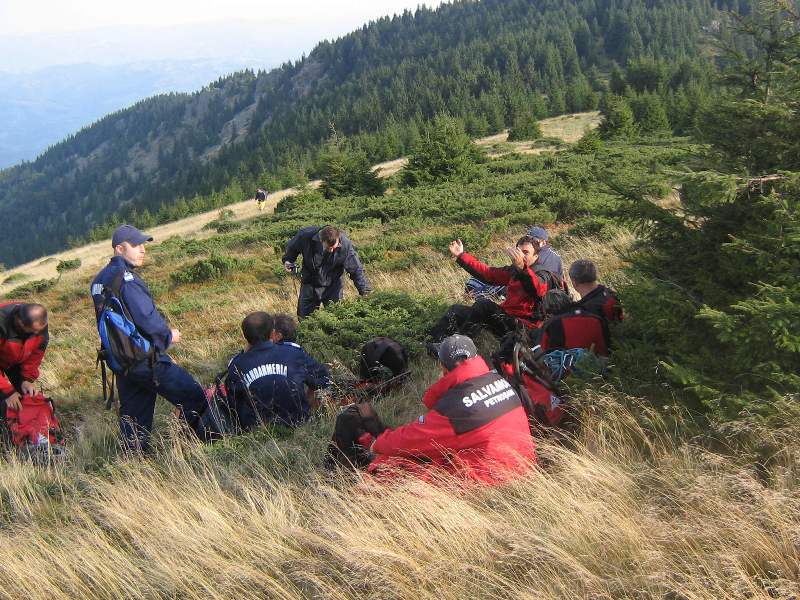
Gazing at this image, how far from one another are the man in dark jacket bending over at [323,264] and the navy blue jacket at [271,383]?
8.70 ft

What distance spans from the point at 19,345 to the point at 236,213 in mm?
33098

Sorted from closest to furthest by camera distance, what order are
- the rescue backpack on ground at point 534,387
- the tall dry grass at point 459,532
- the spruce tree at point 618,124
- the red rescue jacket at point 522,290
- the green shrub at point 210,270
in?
1. the tall dry grass at point 459,532
2. the rescue backpack on ground at point 534,387
3. the red rescue jacket at point 522,290
4. the green shrub at point 210,270
5. the spruce tree at point 618,124

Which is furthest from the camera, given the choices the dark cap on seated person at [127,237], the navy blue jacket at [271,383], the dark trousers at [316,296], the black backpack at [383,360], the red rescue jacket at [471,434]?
the dark trousers at [316,296]

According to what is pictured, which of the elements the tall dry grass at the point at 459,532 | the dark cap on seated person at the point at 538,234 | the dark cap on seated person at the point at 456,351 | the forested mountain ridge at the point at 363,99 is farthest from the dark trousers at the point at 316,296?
the forested mountain ridge at the point at 363,99

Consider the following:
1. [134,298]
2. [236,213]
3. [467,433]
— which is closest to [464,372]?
[467,433]

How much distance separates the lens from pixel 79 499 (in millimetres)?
3324

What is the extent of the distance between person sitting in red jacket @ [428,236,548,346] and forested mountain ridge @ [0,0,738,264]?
48.5m

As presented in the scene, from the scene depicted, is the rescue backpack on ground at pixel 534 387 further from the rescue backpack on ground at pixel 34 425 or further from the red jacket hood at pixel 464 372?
the rescue backpack on ground at pixel 34 425

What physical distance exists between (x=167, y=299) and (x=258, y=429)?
9.34 meters

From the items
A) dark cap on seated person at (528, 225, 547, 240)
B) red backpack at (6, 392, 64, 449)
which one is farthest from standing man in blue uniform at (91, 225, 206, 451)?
dark cap on seated person at (528, 225, 547, 240)

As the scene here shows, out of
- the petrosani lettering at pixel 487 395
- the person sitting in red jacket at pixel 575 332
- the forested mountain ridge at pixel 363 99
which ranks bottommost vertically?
the person sitting in red jacket at pixel 575 332

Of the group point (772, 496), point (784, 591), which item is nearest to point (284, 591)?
point (784, 591)

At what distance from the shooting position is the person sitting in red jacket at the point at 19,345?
4.63m

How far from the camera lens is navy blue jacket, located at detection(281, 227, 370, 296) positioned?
7.04 m
